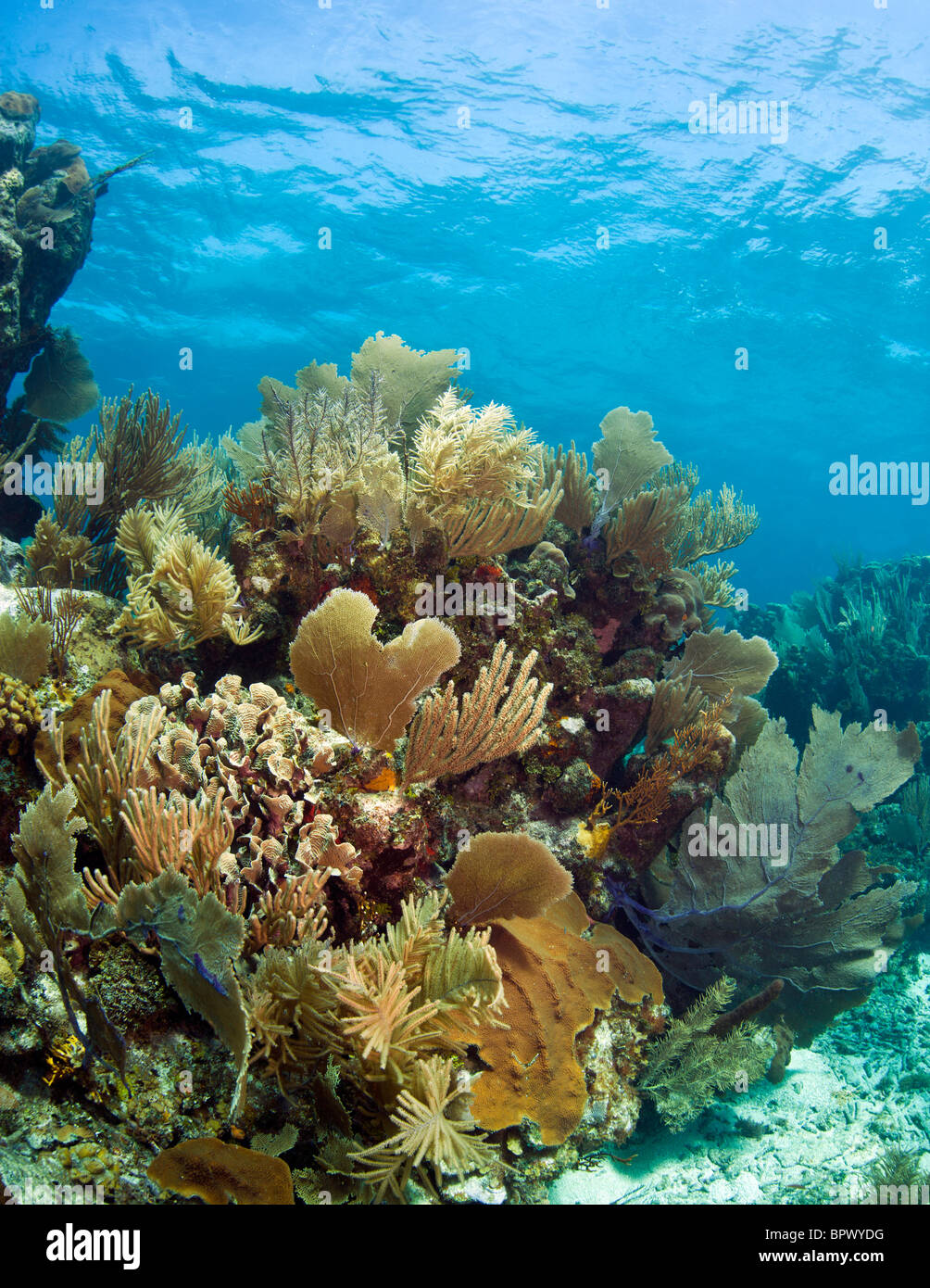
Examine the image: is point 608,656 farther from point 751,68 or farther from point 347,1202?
point 751,68

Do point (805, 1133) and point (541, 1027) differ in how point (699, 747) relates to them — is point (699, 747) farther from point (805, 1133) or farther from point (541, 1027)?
point (805, 1133)

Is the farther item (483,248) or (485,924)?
(483,248)

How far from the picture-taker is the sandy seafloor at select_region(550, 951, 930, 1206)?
360 centimetres

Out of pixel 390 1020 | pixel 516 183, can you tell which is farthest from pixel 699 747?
pixel 516 183

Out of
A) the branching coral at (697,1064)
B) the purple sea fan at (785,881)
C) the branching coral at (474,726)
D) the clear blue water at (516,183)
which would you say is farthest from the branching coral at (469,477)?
the clear blue water at (516,183)

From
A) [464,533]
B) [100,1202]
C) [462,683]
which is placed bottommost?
[100,1202]

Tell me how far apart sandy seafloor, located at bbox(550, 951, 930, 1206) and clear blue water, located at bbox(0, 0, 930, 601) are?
1100cm

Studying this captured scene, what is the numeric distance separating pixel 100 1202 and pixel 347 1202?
3.03 feet

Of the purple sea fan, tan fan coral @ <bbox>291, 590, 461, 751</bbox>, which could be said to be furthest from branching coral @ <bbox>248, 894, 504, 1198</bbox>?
the purple sea fan

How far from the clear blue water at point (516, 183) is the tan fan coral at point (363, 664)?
Answer: 13.6 m

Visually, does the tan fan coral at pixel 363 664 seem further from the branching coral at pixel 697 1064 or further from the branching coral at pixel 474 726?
the branching coral at pixel 697 1064
